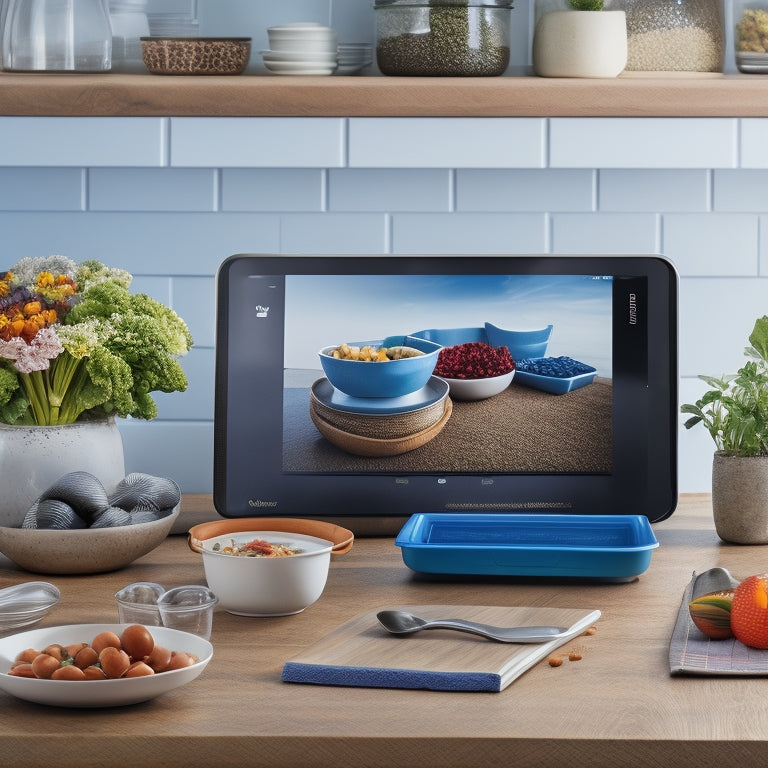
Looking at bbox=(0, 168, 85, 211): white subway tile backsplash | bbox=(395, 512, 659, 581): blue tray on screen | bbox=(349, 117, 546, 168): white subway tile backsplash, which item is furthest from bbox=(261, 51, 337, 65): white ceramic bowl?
bbox=(395, 512, 659, 581): blue tray on screen

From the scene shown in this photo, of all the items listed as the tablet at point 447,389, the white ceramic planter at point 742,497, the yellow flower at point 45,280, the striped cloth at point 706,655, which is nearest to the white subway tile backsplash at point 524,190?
the tablet at point 447,389

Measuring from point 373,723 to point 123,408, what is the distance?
0.58 m

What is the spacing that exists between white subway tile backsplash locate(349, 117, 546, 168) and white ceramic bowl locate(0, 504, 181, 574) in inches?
19.0

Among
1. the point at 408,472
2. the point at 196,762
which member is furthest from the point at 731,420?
the point at 196,762

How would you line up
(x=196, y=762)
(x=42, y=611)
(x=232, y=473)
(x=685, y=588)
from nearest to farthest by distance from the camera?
1. (x=196, y=762)
2. (x=42, y=611)
3. (x=685, y=588)
4. (x=232, y=473)

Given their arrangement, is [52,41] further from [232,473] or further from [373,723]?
[373,723]

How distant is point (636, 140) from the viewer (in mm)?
1203

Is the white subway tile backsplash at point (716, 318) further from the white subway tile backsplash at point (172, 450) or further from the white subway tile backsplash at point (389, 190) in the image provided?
the white subway tile backsplash at point (172, 450)

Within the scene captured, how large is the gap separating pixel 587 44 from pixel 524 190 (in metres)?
0.36

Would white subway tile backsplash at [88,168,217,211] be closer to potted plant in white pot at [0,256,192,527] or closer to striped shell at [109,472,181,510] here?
potted plant in white pot at [0,256,192,527]

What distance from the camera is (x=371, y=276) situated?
4.42 ft

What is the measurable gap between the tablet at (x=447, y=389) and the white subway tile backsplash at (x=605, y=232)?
0.26 m

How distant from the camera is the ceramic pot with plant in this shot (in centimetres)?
123

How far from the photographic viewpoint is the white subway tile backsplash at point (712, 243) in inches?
62.3
